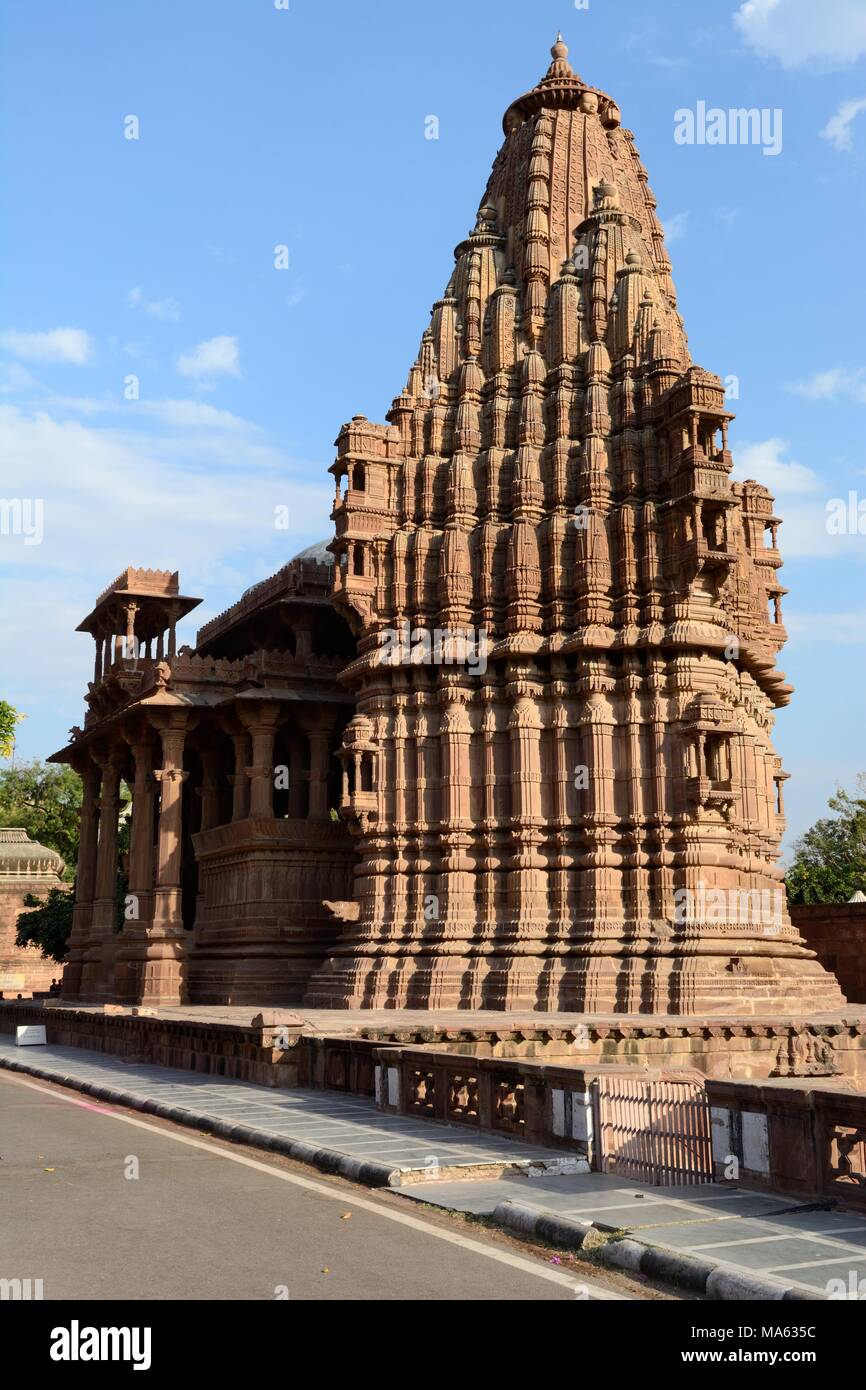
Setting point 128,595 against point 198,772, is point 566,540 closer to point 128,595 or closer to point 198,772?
point 128,595

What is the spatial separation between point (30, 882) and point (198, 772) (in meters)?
28.6

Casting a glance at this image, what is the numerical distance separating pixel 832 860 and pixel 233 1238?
55.5m

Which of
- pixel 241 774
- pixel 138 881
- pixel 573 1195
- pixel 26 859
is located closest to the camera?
pixel 573 1195

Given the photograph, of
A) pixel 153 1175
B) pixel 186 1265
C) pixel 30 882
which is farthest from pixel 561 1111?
pixel 30 882

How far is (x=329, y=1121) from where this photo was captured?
607 inches

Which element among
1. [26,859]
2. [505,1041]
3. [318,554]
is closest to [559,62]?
[318,554]

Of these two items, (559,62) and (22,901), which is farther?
(22,901)

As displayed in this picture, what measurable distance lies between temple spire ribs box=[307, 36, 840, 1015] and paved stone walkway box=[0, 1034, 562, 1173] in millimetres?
9777

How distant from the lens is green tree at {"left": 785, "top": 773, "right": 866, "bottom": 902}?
5688 centimetres

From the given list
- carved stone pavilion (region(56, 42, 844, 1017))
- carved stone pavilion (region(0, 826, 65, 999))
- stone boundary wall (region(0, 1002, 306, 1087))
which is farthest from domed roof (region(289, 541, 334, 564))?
carved stone pavilion (region(0, 826, 65, 999))

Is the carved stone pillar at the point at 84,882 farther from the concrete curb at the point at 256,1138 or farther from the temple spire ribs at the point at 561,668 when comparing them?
the concrete curb at the point at 256,1138

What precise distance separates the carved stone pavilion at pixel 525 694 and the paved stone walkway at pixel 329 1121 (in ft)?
32.6

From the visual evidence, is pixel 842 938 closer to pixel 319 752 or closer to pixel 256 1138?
pixel 319 752

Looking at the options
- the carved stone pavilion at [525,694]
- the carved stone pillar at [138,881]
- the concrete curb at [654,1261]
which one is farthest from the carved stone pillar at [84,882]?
the concrete curb at [654,1261]
